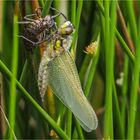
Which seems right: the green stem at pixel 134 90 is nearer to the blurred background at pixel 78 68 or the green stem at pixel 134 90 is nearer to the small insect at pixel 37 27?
the blurred background at pixel 78 68

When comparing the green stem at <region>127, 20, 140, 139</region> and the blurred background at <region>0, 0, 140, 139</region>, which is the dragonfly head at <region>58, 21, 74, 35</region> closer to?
the blurred background at <region>0, 0, 140, 139</region>

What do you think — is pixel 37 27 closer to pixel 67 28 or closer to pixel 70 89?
pixel 67 28

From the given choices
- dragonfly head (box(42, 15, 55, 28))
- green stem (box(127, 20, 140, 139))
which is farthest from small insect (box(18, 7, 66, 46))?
green stem (box(127, 20, 140, 139))

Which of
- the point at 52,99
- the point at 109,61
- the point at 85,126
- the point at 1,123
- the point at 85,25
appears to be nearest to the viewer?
the point at 109,61

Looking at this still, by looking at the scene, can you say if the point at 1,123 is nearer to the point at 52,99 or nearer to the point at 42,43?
the point at 52,99

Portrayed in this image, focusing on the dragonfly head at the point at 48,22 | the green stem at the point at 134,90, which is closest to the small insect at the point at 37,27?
the dragonfly head at the point at 48,22

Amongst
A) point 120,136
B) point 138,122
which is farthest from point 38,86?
point 138,122
